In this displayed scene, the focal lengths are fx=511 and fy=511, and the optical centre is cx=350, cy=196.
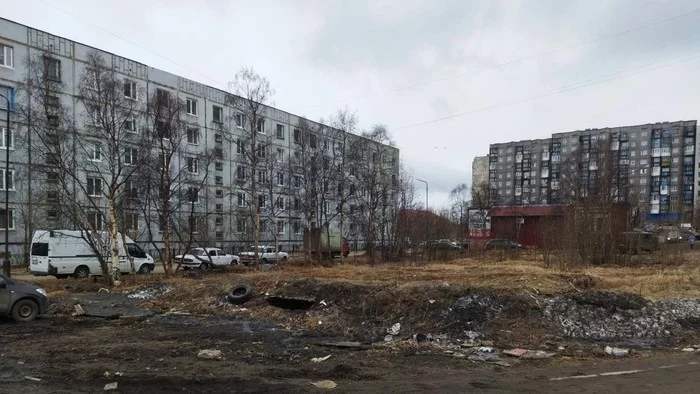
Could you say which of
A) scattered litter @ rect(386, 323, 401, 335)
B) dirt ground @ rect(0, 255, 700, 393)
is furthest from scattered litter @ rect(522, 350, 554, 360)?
scattered litter @ rect(386, 323, 401, 335)

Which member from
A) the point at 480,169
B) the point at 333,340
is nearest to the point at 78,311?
the point at 333,340

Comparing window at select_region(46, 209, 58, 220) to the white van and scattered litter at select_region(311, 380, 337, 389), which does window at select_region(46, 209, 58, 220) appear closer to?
the white van

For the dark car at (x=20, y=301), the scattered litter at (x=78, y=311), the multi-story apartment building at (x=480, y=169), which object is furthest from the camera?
the multi-story apartment building at (x=480, y=169)

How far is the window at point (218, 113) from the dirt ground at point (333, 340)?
3841 cm

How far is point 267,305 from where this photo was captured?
14883mm

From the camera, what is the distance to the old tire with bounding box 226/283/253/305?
15.4 meters

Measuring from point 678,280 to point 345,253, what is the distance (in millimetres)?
33565

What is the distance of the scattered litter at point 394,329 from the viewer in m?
11.6

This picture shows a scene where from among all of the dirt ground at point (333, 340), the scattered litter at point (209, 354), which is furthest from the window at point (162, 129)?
the scattered litter at point (209, 354)

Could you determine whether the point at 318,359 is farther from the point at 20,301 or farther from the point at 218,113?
the point at 218,113

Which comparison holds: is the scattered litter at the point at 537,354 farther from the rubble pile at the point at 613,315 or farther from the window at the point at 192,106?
the window at the point at 192,106

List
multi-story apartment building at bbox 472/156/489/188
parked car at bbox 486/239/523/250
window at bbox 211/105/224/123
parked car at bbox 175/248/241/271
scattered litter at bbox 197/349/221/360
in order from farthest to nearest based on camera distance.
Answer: multi-story apartment building at bbox 472/156/489/188 → window at bbox 211/105/224/123 → parked car at bbox 486/239/523/250 → parked car at bbox 175/248/241/271 → scattered litter at bbox 197/349/221/360

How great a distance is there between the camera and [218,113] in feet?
177

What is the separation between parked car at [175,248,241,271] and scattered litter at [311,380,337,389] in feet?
84.8
